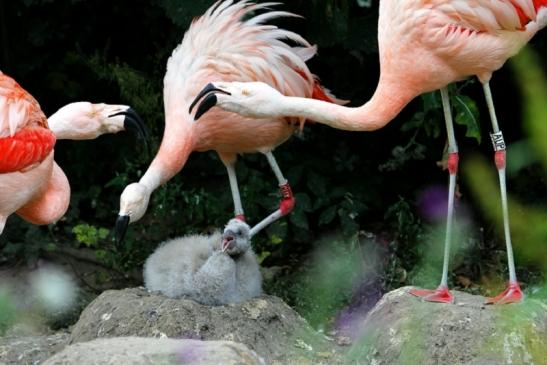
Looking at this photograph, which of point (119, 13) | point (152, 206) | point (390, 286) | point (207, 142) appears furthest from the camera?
point (119, 13)

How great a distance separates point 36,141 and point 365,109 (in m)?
1.55

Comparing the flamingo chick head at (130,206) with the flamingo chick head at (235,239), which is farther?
the flamingo chick head at (130,206)

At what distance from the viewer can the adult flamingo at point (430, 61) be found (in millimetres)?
3957

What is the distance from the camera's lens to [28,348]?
14.4 ft

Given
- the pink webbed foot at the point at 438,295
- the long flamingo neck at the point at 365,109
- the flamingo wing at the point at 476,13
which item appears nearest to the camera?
the flamingo wing at the point at 476,13

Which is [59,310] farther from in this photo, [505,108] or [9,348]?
[505,108]

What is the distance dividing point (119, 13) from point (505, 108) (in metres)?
3.08

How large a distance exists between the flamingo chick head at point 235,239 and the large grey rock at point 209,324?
0.28m

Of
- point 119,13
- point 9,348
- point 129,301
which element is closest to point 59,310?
point 9,348

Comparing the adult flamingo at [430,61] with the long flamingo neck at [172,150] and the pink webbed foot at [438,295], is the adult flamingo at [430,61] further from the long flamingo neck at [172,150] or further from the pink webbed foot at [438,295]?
the long flamingo neck at [172,150]

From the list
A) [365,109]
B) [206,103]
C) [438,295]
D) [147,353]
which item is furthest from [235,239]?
[147,353]

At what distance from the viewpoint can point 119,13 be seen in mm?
7078

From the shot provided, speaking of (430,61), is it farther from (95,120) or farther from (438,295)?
(95,120)

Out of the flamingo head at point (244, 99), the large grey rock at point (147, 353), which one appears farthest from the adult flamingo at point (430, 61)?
the large grey rock at point (147, 353)
